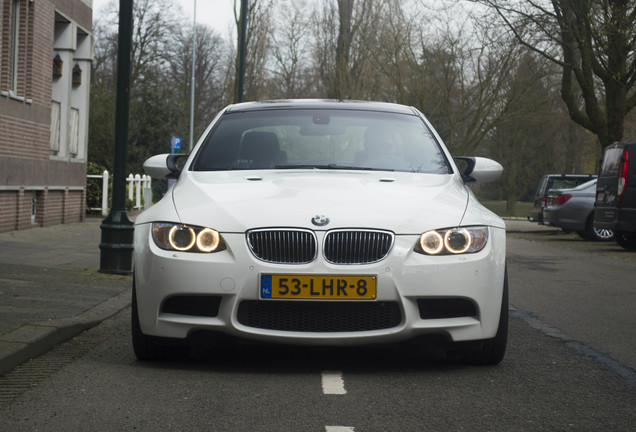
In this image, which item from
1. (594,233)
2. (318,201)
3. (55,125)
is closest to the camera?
(318,201)

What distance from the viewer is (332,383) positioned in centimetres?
510

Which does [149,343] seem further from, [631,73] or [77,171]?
[631,73]

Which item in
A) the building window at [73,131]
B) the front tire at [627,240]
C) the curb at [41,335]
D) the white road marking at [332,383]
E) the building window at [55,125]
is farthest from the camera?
the building window at [73,131]

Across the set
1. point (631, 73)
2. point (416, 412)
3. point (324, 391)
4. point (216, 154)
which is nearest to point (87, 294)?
point (216, 154)

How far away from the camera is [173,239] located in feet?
17.5

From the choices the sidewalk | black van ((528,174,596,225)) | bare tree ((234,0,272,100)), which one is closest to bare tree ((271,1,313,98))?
bare tree ((234,0,272,100))

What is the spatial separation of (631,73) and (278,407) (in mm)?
21748

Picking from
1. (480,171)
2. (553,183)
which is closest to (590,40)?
(553,183)

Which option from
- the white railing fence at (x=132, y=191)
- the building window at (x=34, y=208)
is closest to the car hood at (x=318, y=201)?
the building window at (x=34, y=208)

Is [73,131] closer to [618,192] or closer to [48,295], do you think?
[618,192]

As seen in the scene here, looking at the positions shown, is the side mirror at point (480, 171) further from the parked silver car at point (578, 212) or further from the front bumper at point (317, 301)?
the parked silver car at point (578, 212)

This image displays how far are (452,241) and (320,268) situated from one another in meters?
0.76

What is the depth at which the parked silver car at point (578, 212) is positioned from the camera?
2290 centimetres

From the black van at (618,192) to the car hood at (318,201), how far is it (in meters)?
11.4
